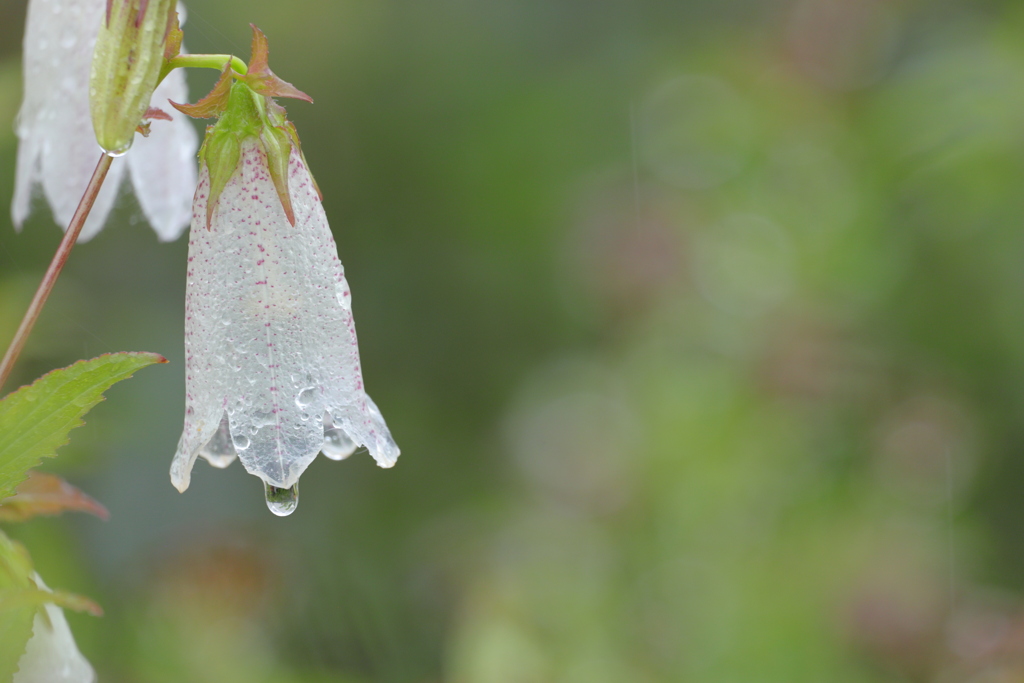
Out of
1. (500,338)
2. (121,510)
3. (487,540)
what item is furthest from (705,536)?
(121,510)

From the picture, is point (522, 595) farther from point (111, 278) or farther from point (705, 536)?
point (111, 278)

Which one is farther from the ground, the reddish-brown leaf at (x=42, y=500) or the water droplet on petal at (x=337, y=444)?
the water droplet on petal at (x=337, y=444)

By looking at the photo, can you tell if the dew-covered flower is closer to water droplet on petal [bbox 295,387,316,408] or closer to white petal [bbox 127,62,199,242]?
water droplet on petal [bbox 295,387,316,408]

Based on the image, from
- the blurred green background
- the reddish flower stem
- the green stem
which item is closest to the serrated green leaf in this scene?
the reddish flower stem

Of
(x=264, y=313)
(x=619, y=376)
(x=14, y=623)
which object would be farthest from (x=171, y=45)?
(x=619, y=376)

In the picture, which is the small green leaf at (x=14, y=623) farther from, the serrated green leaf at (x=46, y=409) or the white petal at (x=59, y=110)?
the white petal at (x=59, y=110)

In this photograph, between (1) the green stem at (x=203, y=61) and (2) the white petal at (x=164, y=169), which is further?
(2) the white petal at (x=164, y=169)

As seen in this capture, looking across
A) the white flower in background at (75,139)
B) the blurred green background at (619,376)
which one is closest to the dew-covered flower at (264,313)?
the white flower in background at (75,139)
